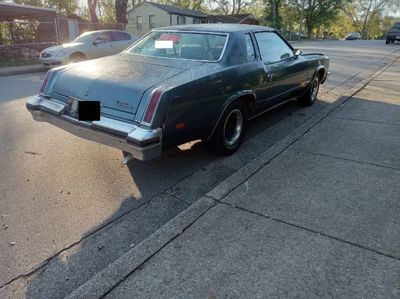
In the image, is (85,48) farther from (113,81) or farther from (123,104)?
(123,104)

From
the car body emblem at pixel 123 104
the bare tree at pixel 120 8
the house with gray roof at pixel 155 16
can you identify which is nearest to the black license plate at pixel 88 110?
the car body emblem at pixel 123 104

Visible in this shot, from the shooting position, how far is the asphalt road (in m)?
2.55

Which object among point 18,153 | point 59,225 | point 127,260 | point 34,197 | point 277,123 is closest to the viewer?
point 127,260

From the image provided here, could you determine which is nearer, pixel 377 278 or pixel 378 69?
pixel 377 278

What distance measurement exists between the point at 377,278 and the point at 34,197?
10.1 ft

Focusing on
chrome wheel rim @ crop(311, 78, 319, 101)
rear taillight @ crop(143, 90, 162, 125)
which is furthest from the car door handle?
chrome wheel rim @ crop(311, 78, 319, 101)

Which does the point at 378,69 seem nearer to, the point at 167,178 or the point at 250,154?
the point at 250,154

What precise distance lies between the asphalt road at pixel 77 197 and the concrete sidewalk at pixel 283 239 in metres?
0.29

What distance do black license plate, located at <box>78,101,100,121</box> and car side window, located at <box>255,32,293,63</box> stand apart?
2467 mm

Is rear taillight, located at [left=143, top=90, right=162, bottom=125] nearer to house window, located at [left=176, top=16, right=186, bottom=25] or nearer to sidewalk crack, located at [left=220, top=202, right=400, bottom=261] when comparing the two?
sidewalk crack, located at [left=220, top=202, right=400, bottom=261]

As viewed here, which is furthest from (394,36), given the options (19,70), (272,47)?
(272,47)

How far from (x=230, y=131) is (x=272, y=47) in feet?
5.51

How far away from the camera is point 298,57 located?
5.98 metres

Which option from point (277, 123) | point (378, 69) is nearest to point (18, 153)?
point (277, 123)
